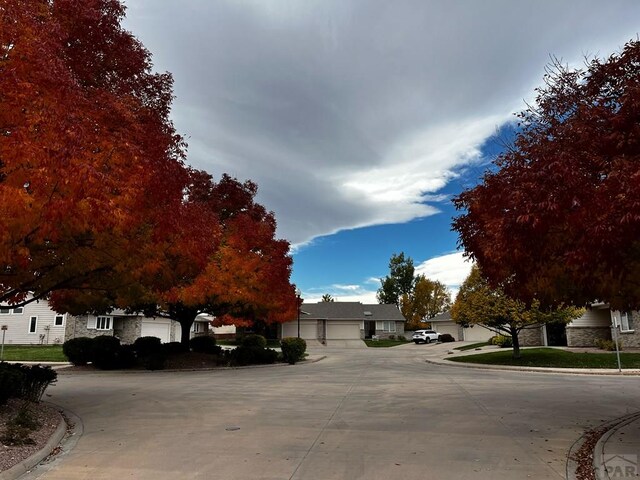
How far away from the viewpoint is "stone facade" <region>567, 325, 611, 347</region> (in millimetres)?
34028

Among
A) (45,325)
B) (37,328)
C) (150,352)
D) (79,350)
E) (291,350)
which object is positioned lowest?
(291,350)

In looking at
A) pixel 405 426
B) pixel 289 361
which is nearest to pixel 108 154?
pixel 405 426

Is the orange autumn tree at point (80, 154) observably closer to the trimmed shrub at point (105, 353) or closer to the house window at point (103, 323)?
the trimmed shrub at point (105, 353)

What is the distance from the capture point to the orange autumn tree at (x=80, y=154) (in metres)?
6.59

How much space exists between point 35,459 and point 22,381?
4154 mm

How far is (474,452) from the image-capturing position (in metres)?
7.14

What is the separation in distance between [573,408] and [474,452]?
546 cm

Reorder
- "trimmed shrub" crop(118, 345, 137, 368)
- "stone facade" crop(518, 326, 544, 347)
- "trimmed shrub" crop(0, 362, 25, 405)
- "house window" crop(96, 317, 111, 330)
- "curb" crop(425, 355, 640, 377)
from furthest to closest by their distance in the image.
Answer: "house window" crop(96, 317, 111, 330), "stone facade" crop(518, 326, 544, 347), "trimmed shrub" crop(118, 345, 137, 368), "curb" crop(425, 355, 640, 377), "trimmed shrub" crop(0, 362, 25, 405)

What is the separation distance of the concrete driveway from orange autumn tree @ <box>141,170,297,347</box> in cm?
512

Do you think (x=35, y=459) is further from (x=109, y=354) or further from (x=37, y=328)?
(x=37, y=328)

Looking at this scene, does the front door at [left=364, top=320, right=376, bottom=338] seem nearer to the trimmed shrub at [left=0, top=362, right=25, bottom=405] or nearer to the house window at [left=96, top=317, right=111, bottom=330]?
the house window at [left=96, top=317, right=111, bottom=330]

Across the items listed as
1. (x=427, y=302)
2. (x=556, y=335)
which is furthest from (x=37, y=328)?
(x=427, y=302)

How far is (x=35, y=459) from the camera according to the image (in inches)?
268

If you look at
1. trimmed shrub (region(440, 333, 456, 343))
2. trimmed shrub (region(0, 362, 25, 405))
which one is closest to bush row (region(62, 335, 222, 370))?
trimmed shrub (region(0, 362, 25, 405))
